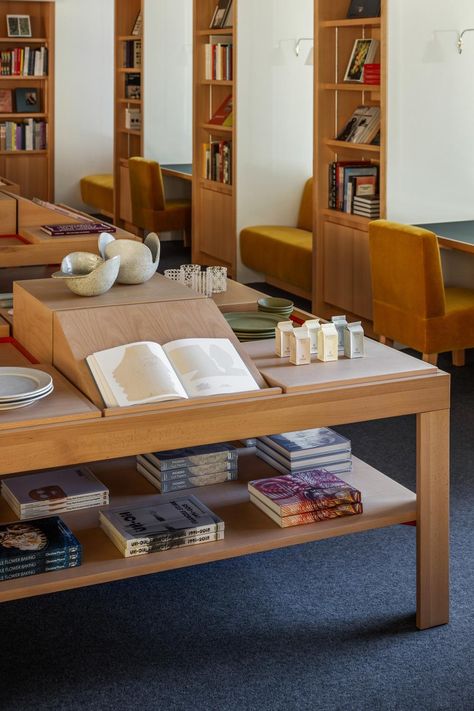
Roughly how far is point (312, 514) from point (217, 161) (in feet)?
19.1

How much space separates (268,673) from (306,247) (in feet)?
15.5

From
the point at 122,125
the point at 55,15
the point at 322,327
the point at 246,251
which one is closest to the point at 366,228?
the point at 246,251

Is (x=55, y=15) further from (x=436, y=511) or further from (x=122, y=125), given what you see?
(x=436, y=511)

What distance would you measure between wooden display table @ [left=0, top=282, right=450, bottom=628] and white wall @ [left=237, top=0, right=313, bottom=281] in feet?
16.6

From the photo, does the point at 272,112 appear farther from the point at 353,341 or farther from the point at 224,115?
the point at 353,341

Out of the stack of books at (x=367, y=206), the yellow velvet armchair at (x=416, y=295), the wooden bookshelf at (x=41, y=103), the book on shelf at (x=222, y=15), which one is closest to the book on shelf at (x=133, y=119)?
the wooden bookshelf at (x=41, y=103)

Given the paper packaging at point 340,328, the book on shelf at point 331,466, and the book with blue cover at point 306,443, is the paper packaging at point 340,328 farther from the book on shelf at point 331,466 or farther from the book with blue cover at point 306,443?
the book on shelf at point 331,466

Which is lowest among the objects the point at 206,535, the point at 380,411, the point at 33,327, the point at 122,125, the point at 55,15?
the point at 206,535

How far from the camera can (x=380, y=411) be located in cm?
283

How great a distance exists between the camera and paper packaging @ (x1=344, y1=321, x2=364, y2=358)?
2994mm

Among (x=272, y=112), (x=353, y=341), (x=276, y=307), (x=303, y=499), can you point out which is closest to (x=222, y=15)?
(x=272, y=112)

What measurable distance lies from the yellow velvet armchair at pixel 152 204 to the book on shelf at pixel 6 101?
9.25 ft

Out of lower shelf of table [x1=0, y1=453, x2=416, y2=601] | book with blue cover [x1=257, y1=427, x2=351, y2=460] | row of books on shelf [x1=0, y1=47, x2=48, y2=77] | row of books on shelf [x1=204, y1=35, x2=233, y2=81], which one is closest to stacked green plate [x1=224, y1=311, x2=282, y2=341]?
book with blue cover [x1=257, y1=427, x2=351, y2=460]

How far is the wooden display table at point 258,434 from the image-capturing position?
2510mm
